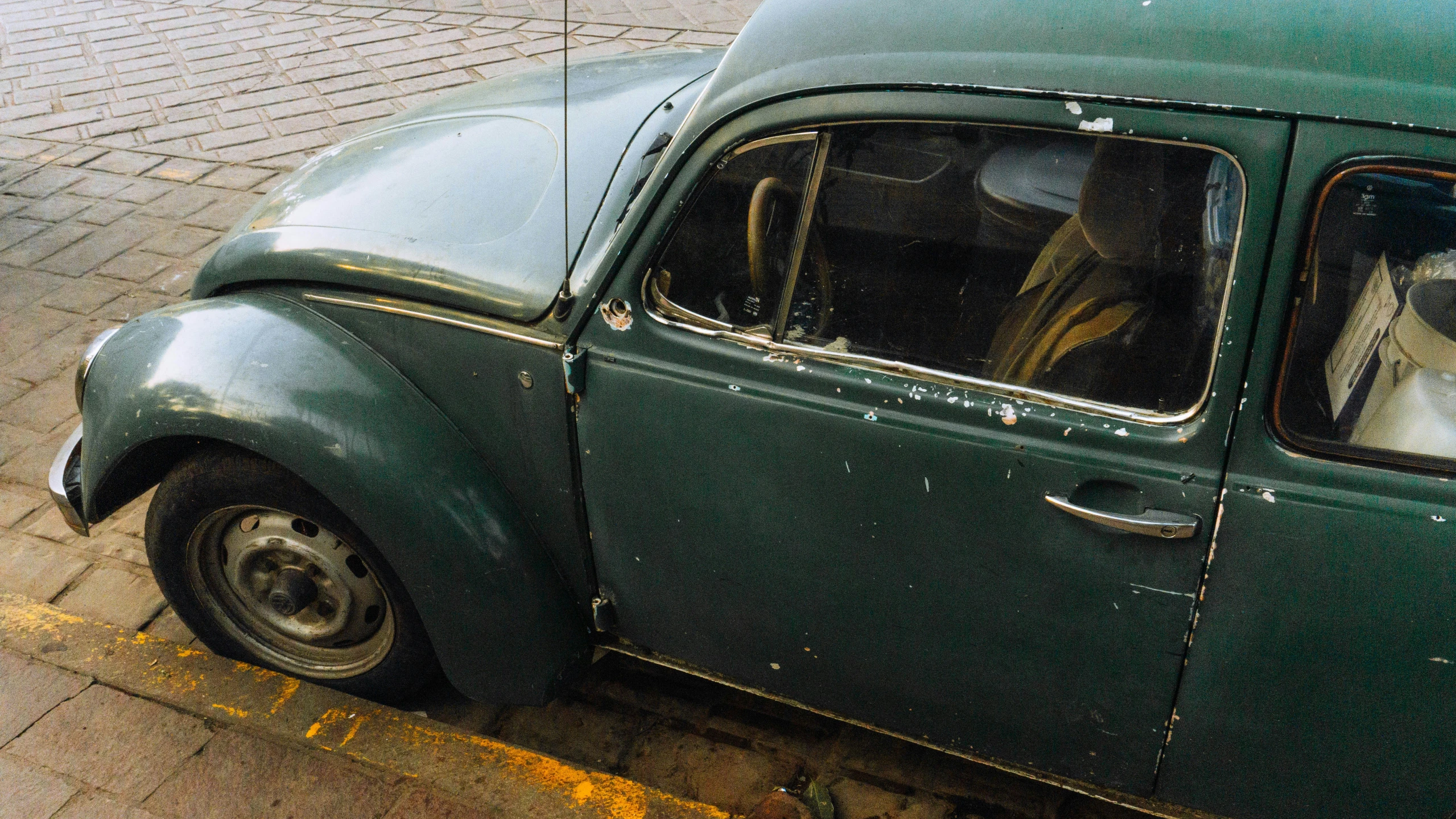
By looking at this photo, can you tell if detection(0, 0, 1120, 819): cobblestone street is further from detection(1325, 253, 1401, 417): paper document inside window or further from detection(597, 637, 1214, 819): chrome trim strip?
detection(1325, 253, 1401, 417): paper document inside window

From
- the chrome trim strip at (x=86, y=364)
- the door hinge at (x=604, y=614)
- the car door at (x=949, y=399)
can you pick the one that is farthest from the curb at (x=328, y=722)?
the chrome trim strip at (x=86, y=364)

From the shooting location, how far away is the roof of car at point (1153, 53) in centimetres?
158

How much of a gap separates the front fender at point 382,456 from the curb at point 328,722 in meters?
0.20

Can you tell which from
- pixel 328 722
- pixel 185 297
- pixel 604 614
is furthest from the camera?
pixel 185 297

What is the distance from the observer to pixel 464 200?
2.41 m

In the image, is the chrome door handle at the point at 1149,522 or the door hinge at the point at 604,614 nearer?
the chrome door handle at the point at 1149,522

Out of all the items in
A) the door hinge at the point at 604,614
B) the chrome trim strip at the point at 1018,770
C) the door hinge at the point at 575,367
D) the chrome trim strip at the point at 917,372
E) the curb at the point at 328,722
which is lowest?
the curb at the point at 328,722

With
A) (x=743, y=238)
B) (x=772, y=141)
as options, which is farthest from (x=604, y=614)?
(x=772, y=141)

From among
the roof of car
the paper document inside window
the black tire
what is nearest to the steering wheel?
the roof of car

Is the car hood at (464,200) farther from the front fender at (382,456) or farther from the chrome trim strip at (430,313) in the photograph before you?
the front fender at (382,456)

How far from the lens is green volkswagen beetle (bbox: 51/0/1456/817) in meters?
1.66

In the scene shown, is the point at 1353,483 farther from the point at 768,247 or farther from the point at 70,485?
the point at 70,485

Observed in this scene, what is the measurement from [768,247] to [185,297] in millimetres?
3233

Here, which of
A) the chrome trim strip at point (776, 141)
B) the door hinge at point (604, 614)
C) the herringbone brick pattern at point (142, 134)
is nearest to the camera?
the chrome trim strip at point (776, 141)
